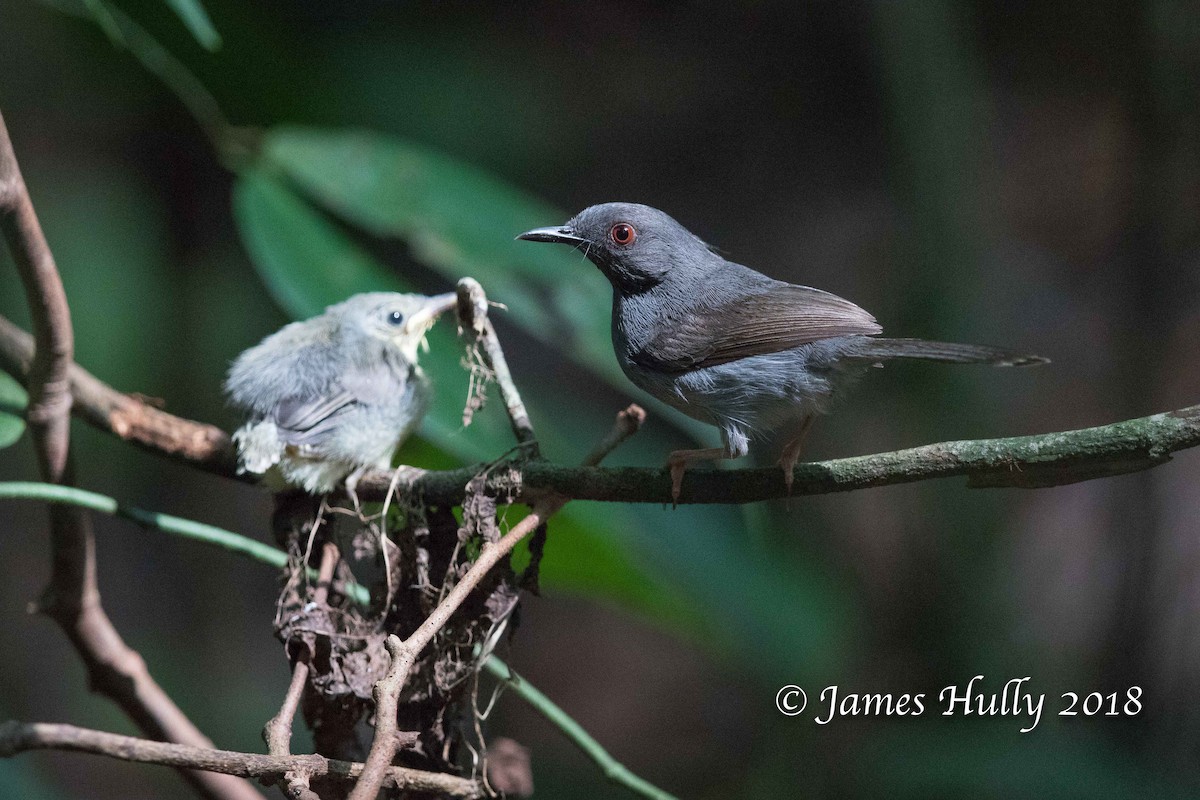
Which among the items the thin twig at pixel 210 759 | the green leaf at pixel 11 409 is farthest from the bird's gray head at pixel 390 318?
the thin twig at pixel 210 759

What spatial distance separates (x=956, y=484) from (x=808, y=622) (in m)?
1.19

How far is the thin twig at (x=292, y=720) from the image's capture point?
141 cm

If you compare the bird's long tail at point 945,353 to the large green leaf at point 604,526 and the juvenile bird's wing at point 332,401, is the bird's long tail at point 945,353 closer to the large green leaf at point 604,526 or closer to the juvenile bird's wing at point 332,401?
the large green leaf at point 604,526

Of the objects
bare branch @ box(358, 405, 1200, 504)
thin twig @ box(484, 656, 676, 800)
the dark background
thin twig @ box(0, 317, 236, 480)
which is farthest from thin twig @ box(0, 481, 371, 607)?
the dark background

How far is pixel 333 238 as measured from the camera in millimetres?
2633

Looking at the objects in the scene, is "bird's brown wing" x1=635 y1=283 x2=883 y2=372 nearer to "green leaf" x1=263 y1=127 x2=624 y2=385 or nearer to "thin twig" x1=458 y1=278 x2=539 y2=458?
"thin twig" x1=458 y1=278 x2=539 y2=458

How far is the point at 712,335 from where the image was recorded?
1.90 meters

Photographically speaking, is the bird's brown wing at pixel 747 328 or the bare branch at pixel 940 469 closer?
the bare branch at pixel 940 469

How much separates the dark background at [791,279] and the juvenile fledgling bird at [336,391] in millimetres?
782

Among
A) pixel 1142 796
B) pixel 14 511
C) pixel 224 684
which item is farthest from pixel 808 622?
pixel 14 511

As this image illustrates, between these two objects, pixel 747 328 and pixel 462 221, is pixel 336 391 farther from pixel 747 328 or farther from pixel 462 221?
pixel 747 328

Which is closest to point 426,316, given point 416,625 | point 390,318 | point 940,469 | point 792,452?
point 390,318

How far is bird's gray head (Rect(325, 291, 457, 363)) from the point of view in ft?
8.95

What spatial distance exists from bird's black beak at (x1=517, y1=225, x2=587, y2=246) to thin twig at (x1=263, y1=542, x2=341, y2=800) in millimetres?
885
